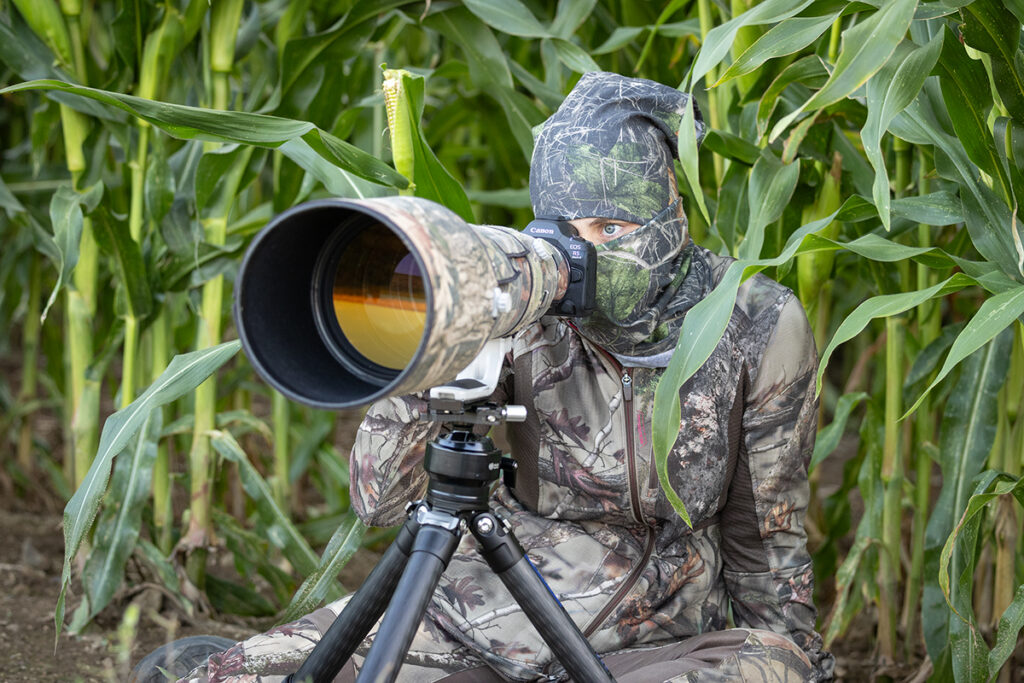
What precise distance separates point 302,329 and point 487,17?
824 millimetres

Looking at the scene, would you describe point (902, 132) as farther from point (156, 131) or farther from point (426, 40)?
point (426, 40)

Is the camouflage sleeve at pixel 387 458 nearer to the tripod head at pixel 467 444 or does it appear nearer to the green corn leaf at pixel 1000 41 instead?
the tripod head at pixel 467 444

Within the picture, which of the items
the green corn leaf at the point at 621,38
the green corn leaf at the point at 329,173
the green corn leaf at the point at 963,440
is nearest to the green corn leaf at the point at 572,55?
the green corn leaf at the point at 621,38

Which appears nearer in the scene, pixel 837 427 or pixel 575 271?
pixel 575 271

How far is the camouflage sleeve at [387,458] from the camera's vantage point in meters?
1.04

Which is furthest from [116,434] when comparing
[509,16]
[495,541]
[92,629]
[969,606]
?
[969,606]

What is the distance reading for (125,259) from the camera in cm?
168

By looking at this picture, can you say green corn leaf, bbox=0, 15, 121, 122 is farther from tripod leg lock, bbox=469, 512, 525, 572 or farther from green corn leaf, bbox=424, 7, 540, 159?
tripod leg lock, bbox=469, 512, 525, 572

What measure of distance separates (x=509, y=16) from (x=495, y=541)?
890mm

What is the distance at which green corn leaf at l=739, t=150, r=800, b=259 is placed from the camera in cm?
129

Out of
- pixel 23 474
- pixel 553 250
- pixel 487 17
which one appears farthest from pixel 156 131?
pixel 23 474

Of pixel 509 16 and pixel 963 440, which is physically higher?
pixel 509 16

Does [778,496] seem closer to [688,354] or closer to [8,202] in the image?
[688,354]

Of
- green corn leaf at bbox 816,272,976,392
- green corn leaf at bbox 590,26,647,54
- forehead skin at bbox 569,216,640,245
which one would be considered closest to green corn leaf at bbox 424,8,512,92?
green corn leaf at bbox 590,26,647,54
